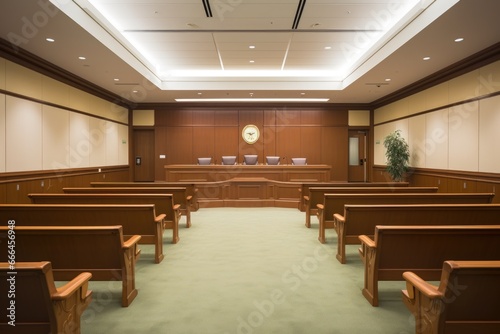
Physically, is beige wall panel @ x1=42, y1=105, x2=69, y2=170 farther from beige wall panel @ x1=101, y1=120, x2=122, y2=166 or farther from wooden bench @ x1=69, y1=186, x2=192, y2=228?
wooden bench @ x1=69, y1=186, x2=192, y2=228

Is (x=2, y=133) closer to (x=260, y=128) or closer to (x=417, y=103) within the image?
(x=260, y=128)

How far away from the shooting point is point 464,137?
7.70 m

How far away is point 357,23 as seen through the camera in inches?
267

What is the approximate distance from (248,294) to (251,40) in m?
6.00

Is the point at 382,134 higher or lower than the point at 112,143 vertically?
higher

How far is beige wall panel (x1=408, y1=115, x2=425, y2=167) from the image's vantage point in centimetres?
967

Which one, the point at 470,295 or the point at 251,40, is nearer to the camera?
the point at 470,295

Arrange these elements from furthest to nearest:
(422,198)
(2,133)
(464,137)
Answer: (464,137) < (2,133) < (422,198)

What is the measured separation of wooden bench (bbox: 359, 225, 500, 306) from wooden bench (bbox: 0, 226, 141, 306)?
2.20m

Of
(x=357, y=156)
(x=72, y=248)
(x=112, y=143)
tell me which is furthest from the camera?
(x=357, y=156)

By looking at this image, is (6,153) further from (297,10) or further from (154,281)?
(297,10)

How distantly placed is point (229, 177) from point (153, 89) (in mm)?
3852

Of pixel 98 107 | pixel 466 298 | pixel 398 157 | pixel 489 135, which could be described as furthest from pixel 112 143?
pixel 466 298

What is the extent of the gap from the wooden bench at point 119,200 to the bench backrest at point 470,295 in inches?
150
